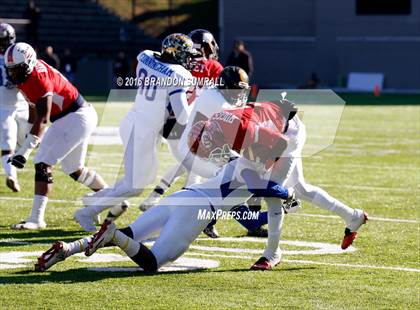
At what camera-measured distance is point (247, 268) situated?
23.3ft

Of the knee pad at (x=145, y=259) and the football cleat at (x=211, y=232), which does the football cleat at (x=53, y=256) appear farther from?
the football cleat at (x=211, y=232)


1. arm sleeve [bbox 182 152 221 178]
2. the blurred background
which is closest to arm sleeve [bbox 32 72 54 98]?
arm sleeve [bbox 182 152 221 178]

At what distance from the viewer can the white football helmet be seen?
330 inches

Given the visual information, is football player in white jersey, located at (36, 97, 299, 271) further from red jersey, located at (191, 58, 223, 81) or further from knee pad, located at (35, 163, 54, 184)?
red jersey, located at (191, 58, 223, 81)

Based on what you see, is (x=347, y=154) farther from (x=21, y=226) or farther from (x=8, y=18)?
(x=8, y=18)

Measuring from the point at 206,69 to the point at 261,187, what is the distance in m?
2.86

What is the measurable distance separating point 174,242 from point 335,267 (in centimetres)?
113

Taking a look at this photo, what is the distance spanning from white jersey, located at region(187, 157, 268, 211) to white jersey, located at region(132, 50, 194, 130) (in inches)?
43.9

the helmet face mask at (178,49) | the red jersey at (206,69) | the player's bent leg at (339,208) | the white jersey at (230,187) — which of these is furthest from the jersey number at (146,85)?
the white jersey at (230,187)

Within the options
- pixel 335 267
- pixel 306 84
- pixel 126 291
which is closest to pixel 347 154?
pixel 335 267

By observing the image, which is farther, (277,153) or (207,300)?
(277,153)

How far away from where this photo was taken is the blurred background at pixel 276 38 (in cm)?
3388

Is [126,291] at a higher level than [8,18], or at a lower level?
higher

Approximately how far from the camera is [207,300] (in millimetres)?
6035
